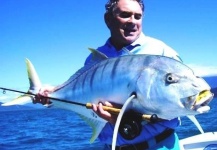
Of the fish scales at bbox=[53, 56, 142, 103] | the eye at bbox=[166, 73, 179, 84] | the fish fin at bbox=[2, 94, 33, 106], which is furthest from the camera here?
the fish fin at bbox=[2, 94, 33, 106]

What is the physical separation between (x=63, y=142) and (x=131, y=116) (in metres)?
27.1

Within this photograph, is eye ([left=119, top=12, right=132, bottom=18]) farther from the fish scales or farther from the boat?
the boat

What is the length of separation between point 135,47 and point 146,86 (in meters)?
1.14

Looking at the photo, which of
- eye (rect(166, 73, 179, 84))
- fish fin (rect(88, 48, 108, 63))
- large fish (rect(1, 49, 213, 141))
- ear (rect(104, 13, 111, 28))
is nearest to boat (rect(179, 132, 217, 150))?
ear (rect(104, 13, 111, 28))

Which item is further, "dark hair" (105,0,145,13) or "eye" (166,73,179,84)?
"dark hair" (105,0,145,13)

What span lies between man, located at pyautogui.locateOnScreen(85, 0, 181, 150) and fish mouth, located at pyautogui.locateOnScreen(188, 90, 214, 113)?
935 millimetres

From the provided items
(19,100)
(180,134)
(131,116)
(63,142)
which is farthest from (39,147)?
(131,116)

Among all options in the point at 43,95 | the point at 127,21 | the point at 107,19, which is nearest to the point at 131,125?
the point at 127,21

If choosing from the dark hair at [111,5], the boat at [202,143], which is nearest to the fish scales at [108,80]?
the dark hair at [111,5]

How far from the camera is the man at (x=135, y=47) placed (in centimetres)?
435

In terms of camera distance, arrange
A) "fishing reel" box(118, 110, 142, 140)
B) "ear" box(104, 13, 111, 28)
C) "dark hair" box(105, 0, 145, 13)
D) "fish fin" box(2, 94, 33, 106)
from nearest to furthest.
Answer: "fishing reel" box(118, 110, 142, 140), "dark hair" box(105, 0, 145, 13), "ear" box(104, 13, 111, 28), "fish fin" box(2, 94, 33, 106)

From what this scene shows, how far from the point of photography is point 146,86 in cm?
361

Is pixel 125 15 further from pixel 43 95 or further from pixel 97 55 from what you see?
pixel 43 95

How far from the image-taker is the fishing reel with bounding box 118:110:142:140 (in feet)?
12.8
